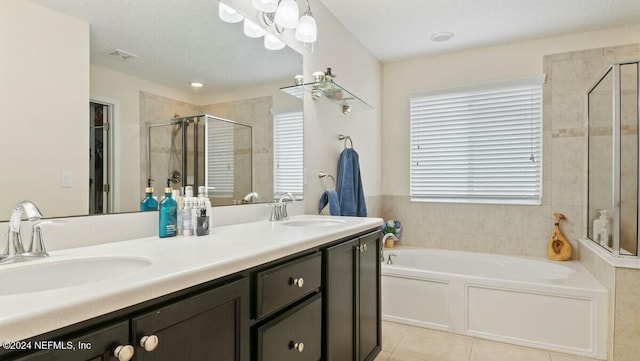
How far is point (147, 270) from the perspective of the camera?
2.65 feet

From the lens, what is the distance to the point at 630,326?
6.78 feet

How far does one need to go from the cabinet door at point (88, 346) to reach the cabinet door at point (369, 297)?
4.19ft

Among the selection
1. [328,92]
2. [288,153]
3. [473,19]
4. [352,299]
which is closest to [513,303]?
[352,299]

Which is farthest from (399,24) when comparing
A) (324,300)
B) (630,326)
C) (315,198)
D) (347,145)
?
(630,326)

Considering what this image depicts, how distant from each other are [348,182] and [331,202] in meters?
0.31

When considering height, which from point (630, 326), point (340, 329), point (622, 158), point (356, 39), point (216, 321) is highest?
point (356, 39)

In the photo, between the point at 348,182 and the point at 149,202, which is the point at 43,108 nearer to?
the point at 149,202

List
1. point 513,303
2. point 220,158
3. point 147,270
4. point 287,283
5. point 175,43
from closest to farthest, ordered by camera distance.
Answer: point 147,270 → point 287,283 → point 175,43 → point 220,158 → point 513,303

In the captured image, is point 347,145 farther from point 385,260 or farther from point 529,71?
point 529,71

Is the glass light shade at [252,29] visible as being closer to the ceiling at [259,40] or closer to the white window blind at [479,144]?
the ceiling at [259,40]

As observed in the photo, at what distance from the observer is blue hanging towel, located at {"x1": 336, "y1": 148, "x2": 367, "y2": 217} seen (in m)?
2.74

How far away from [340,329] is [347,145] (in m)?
1.75

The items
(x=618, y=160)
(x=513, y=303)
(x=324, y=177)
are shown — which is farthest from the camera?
(x=324, y=177)

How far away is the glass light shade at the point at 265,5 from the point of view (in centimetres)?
190
